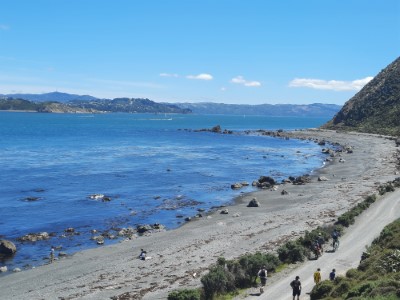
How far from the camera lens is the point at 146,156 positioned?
125m

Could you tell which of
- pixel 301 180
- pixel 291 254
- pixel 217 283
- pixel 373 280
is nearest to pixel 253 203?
pixel 301 180

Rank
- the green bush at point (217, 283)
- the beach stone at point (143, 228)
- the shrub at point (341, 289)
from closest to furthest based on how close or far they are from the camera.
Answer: the shrub at point (341, 289)
the green bush at point (217, 283)
the beach stone at point (143, 228)

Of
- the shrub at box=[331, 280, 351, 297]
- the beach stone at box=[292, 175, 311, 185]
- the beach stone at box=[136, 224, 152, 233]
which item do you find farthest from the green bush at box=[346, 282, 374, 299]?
the beach stone at box=[292, 175, 311, 185]

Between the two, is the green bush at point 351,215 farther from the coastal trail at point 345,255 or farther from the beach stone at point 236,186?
the beach stone at point 236,186

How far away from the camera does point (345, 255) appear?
127ft

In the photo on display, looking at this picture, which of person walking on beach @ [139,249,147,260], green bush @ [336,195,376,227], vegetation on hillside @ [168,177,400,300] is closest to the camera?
vegetation on hillside @ [168,177,400,300]

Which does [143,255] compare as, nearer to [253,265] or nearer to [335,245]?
[253,265]

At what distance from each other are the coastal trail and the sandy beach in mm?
4714

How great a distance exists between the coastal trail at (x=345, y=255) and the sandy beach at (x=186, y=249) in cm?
471

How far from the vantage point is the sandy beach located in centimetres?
3506

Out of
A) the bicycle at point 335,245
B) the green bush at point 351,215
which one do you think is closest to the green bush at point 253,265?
the bicycle at point 335,245

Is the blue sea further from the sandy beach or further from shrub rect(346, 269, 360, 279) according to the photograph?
shrub rect(346, 269, 360, 279)

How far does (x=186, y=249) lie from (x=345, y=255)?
1530 cm

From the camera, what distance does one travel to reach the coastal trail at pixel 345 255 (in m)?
31.6
